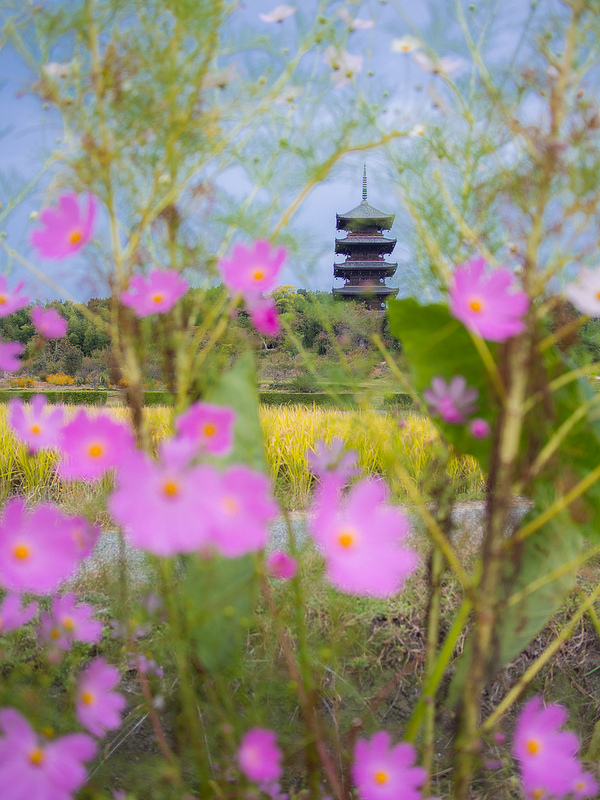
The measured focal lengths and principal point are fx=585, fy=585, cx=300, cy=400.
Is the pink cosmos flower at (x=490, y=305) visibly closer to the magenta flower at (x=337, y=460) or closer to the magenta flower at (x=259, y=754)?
the magenta flower at (x=337, y=460)

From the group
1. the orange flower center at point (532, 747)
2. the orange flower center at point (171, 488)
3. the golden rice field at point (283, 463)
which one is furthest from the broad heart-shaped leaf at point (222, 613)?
the golden rice field at point (283, 463)

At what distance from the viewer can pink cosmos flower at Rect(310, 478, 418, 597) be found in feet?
1.29

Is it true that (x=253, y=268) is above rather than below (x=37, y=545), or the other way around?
above

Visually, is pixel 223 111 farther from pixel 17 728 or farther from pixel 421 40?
pixel 17 728

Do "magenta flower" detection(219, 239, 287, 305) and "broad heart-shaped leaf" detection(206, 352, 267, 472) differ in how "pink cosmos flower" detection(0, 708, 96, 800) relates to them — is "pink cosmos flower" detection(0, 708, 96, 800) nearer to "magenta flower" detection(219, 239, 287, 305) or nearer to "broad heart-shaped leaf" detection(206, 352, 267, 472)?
"broad heart-shaped leaf" detection(206, 352, 267, 472)

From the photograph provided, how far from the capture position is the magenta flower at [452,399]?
0.59m

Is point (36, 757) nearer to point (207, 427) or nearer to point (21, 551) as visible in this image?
point (21, 551)

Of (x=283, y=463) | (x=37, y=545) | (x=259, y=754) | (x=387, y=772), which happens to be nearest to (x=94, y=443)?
(x=37, y=545)

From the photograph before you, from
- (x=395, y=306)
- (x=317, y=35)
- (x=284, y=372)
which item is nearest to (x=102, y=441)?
(x=395, y=306)

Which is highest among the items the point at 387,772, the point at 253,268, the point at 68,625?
the point at 253,268

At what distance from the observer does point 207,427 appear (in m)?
0.38

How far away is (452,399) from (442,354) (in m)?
0.11

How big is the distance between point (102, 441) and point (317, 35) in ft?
1.78

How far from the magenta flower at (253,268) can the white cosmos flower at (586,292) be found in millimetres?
237
